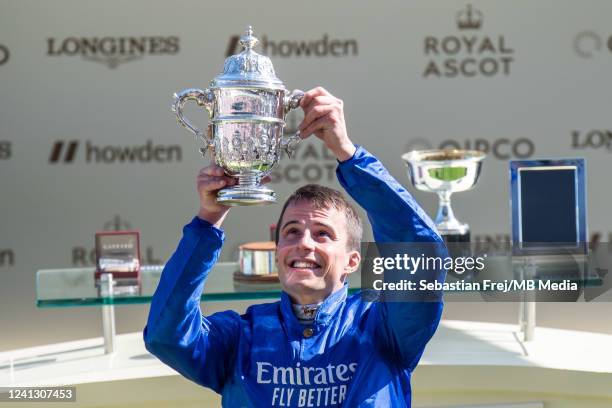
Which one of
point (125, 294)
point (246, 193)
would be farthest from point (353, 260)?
point (125, 294)

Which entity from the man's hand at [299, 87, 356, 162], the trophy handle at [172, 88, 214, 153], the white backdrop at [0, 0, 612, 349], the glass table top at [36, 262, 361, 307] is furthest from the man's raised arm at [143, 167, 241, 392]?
the white backdrop at [0, 0, 612, 349]

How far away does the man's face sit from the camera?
201cm

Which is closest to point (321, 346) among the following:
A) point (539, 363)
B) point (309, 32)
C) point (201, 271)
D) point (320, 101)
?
point (201, 271)

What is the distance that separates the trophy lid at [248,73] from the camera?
1.96 metres

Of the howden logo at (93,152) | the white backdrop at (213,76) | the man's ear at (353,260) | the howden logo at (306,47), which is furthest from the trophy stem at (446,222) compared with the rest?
the howden logo at (93,152)

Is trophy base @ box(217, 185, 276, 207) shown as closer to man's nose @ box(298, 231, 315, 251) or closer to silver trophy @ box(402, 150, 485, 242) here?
man's nose @ box(298, 231, 315, 251)

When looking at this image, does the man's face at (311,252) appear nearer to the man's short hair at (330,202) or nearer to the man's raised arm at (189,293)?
the man's short hair at (330,202)

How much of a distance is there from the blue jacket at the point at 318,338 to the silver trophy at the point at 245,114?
14 centimetres

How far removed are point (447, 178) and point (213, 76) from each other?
1896mm

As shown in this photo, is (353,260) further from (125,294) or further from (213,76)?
(213,76)

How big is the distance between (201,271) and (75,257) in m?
3.01

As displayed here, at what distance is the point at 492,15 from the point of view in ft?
15.8

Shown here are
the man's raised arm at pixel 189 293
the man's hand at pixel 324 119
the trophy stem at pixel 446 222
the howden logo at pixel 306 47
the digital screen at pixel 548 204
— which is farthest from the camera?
the howden logo at pixel 306 47

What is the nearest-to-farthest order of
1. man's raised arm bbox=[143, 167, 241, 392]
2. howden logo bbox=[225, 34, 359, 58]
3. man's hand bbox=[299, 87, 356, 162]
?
man's hand bbox=[299, 87, 356, 162]
man's raised arm bbox=[143, 167, 241, 392]
howden logo bbox=[225, 34, 359, 58]
